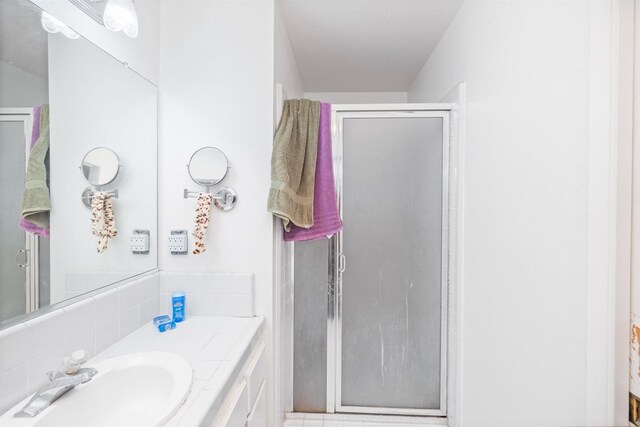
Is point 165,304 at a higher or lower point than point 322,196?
lower

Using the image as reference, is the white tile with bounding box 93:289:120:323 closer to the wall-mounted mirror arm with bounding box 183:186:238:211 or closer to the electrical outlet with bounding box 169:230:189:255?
the electrical outlet with bounding box 169:230:189:255

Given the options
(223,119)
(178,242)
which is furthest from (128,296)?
(223,119)

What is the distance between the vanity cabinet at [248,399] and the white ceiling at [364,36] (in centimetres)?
177

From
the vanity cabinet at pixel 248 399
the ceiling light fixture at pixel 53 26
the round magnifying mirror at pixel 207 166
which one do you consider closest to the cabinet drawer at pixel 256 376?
the vanity cabinet at pixel 248 399

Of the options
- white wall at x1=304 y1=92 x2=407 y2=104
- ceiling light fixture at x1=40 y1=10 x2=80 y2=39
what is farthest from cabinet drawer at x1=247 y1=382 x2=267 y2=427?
white wall at x1=304 y1=92 x2=407 y2=104

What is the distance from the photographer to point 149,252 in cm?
148

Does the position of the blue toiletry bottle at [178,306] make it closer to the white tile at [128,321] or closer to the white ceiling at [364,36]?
the white tile at [128,321]

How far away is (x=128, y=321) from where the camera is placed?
1.30 meters

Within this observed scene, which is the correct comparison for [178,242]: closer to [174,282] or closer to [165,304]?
[174,282]

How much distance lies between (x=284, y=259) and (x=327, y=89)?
6.14 feet

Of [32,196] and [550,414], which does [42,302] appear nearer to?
[32,196]

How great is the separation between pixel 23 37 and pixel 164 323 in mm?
1096

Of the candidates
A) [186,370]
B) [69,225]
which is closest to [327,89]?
[69,225]

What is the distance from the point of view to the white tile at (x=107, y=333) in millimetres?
1132
